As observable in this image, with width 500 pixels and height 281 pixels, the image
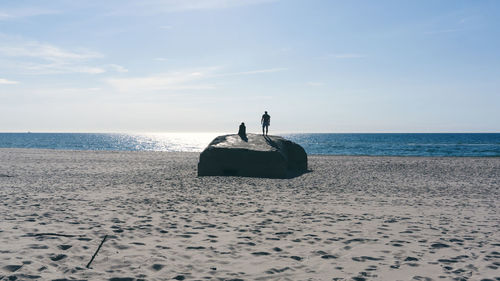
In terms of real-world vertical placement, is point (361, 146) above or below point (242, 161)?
below

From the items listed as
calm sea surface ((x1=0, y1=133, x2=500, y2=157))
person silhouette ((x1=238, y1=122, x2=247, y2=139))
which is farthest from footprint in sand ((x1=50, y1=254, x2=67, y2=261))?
calm sea surface ((x1=0, y1=133, x2=500, y2=157))

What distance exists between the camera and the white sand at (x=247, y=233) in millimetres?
5344

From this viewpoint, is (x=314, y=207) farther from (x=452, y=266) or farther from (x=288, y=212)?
(x=452, y=266)

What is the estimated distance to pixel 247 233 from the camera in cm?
739

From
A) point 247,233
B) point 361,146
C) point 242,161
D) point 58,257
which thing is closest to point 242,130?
point 242,161

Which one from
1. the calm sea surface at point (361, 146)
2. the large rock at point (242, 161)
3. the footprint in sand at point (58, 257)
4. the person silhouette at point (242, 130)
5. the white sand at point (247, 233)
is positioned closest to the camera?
the white sand at point (247, 233)

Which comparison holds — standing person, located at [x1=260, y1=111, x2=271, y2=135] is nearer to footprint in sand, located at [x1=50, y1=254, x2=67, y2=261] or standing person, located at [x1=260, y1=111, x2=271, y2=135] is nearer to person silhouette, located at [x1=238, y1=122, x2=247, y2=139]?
person silhouette, located at [x1=238, y1=122, x2=247, y2=139]

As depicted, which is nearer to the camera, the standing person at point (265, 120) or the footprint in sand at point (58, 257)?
the footprint in sand at point (58, 257)

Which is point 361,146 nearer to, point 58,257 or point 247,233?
point 247,233

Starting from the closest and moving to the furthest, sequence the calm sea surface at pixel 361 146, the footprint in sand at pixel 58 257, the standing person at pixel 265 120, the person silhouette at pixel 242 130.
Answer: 1. the footprint in sand at pixel 58 257
2. the person silhouette at pixel 242 130
3. the standing person at pixel 265 120
4. the calm sea surface at pixel 361 146

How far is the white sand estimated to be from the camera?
5.34m

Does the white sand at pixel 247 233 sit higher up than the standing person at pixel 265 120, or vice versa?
the standing person at pixel 265 120

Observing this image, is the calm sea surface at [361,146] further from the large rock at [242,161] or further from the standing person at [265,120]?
the large rock at [242,161]

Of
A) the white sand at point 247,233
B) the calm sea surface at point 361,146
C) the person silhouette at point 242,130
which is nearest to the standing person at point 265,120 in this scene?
the person silhouette at point 242,130
